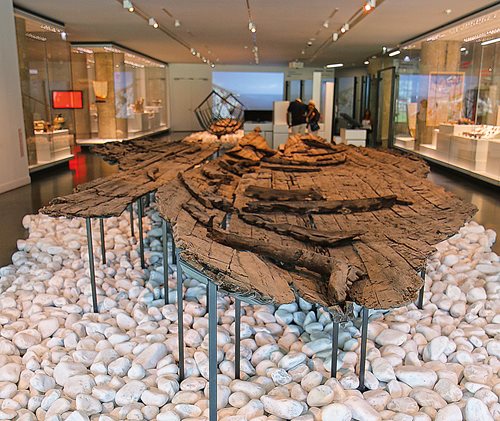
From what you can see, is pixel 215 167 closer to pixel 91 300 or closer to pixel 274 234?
pixel 91 300

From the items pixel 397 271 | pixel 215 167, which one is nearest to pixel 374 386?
pixel 397 271

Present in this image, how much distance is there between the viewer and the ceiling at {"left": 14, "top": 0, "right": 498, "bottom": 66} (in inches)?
311

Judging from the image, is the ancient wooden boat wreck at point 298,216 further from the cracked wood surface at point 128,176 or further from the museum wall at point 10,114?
the museum wall at point 10,114

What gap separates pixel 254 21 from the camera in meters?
9.51

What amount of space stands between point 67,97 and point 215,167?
6710 millimetres

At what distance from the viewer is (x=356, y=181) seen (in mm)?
4027

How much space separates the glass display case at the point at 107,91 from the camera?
42.5 ft

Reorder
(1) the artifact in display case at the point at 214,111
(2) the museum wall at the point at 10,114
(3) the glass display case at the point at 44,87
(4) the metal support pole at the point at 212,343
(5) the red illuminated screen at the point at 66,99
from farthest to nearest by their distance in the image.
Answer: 1. (1) the artifact in display case at the point at 214,111
2. (5) the red illuminated screen at the point at 66,99
3. (3) the glass display case at the point at 44,87
4. (2) the museum wall at the point at 10,114
5. (4) the metal support pole at the point at 212,343

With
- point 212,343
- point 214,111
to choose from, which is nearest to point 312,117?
point 212,343

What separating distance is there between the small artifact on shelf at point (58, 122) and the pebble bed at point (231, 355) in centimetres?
645

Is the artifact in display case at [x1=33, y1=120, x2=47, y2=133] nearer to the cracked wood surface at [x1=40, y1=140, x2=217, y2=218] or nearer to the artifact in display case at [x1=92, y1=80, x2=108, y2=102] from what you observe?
the cracked wood surface at [x1=40, y1=140, x2=217, y2=218]

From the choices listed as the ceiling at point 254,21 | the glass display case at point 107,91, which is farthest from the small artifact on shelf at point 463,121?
the glass display case at point 107,91

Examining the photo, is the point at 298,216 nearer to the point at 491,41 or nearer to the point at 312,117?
the point at 491,41

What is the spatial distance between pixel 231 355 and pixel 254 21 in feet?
26.5
